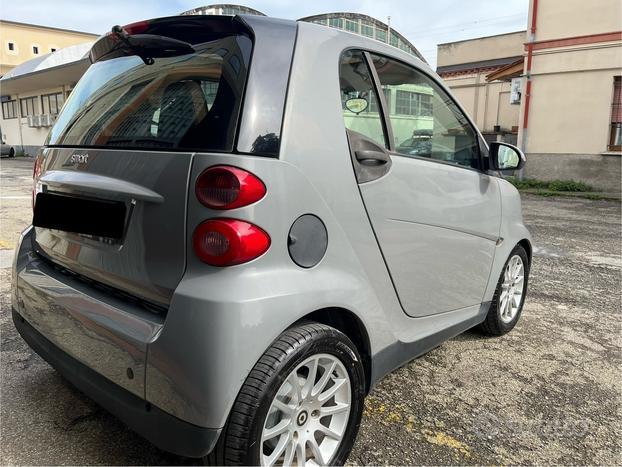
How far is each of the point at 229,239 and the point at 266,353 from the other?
1.30 feet

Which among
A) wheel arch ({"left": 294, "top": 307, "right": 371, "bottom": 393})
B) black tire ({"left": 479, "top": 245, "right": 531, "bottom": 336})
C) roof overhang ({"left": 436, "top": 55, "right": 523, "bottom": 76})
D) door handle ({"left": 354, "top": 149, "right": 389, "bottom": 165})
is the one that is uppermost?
roof overhang ({"left": 436, "top": 55, "right": 523, "bottom": 76})

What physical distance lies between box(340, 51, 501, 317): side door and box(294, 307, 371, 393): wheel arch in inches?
11.9

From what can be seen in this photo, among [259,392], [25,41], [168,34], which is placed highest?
[25,41]

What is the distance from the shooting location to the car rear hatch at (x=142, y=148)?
5.45 feet

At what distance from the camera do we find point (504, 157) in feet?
10.1

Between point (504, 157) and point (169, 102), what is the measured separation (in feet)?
6.96

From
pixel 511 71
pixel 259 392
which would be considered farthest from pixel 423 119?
pixel 511 71

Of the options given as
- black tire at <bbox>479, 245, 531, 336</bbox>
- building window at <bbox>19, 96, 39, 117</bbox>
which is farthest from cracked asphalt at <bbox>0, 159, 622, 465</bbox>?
building window at <bbox>19, 96, 39, 117</bbox>

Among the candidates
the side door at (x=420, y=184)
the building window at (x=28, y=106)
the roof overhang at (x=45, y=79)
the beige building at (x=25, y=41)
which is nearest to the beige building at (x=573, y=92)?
the side door at (x=420, y=184)

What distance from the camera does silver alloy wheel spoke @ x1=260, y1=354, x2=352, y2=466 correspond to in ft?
5.66

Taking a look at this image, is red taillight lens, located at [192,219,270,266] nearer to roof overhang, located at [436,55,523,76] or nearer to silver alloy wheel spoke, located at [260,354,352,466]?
silver alloy wheel spoke, located at [260,354,352,466]

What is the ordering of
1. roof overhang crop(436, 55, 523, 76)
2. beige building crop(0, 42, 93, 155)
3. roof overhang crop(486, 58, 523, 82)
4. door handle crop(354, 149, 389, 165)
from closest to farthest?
door handle crop(354, 149, 389, 165) → roof overhang crop(486, 58, 523, 82) → beige building crop(0, 42, 93, 155) → roof overhang crop(436, 55, 523, 76)

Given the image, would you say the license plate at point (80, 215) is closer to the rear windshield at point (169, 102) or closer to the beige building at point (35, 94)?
the rear windshield at point (169, 102)

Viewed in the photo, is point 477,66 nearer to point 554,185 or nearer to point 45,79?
point 554,185
